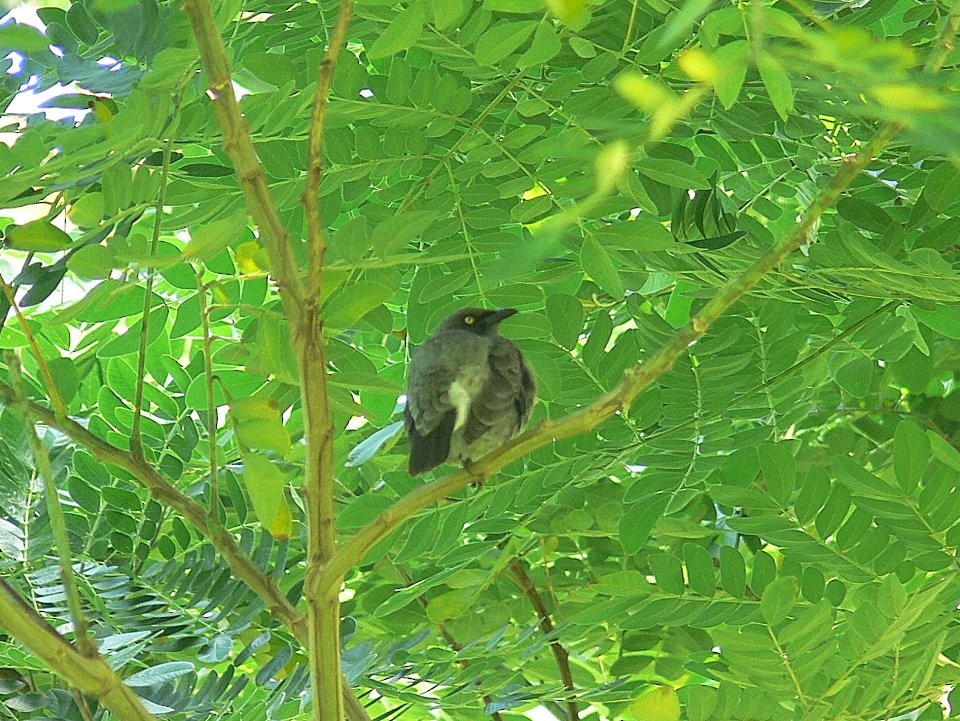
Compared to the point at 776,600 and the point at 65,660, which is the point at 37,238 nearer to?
the point at 65,660

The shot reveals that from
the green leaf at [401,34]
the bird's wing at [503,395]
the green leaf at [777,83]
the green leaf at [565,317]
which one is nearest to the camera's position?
the green leaf at [777,83]

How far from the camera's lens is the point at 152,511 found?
1772mm

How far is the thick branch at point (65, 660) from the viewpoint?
966 mm

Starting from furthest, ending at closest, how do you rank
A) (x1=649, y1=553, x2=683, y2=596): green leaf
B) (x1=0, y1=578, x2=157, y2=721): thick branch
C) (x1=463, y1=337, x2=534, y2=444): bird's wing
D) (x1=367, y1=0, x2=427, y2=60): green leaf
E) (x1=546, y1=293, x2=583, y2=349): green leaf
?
(x1=463, y1=337, x2=534, y2=444): bird's wing < (x1=546, y1=293, x2=583, y2=349): green leaf < (x1=649, y1=553, x2=683, y2=596): green leaf < (x1=367, y1=0, x2=427, y2=60): green leaf < (x1=0, y1=578, x2=157, y2=721): thick branch

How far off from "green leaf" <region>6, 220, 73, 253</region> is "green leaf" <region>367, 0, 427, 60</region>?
39cm

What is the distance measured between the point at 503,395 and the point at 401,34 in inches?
34.5

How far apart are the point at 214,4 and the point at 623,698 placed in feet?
3.62

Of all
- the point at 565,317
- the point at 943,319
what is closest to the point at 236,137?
the point at 565,317

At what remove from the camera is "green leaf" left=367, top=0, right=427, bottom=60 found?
43.6 inches

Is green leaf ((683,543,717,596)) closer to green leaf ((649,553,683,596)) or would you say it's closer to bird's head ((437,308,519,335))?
green leaf ((649,553,683,596))

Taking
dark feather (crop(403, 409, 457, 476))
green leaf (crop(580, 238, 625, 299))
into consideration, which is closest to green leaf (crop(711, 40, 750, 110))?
green leaf (crop(580, 238, 625, 299))

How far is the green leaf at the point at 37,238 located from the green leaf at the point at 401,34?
0.39 metres

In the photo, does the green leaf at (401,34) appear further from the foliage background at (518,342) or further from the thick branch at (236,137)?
the thick branch at (236,137)

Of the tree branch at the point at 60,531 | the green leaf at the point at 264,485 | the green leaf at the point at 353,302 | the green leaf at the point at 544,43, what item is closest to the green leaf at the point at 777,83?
the green leaf at the point at 544,43
